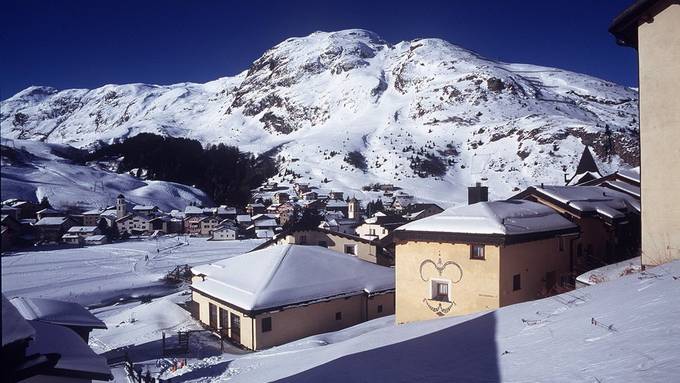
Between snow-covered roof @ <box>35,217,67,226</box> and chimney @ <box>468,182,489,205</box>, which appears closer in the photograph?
chimney @ <box>468,182,489,205</box>

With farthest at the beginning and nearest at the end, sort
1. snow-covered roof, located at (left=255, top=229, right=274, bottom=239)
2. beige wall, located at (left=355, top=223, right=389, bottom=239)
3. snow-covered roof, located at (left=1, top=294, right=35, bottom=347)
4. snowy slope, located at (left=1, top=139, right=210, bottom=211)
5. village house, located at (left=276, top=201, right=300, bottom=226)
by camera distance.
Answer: snowy slope, located at (left=1, top=139, right=210, bottom=211)
village house, located at (left=276, top=201, right=300, bottom=226)
snow-covered roof, located at (left=255, top=229, right=274, bottom=239)
beige wall, located at (left=355, top=223, right=389, bottom=239)
snow-covered roof, located at (left=1, top=294, right=35, bottom=347)

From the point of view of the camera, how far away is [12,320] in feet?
12.1

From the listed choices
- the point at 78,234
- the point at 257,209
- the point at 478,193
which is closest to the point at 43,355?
the point at 478,193

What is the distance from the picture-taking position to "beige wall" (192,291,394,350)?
54.7 ft

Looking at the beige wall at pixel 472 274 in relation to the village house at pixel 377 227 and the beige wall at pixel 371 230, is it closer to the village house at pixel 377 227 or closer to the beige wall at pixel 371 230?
the beige wall at pixel 371 230

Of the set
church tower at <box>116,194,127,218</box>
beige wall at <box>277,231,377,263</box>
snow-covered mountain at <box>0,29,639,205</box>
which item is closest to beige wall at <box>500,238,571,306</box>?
beige wall at <box>277,231,377,263</box>

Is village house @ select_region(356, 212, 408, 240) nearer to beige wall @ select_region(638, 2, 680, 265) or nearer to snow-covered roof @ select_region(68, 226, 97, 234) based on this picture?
beige wall @ select_region(638, 2, 680, 265)

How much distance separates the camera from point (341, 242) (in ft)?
90.8

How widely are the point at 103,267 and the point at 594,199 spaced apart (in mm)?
46635

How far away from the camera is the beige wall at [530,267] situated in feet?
39.9

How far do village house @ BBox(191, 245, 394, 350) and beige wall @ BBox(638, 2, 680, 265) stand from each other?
12.1 meters

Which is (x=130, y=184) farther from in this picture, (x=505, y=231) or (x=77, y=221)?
(x=505, y=231)

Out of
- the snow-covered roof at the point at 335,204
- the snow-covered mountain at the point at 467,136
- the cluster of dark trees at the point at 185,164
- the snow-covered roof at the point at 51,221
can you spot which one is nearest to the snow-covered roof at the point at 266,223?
the snow-covered roof at the point at 335,204

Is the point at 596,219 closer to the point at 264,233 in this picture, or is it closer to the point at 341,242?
the point at 341,242
